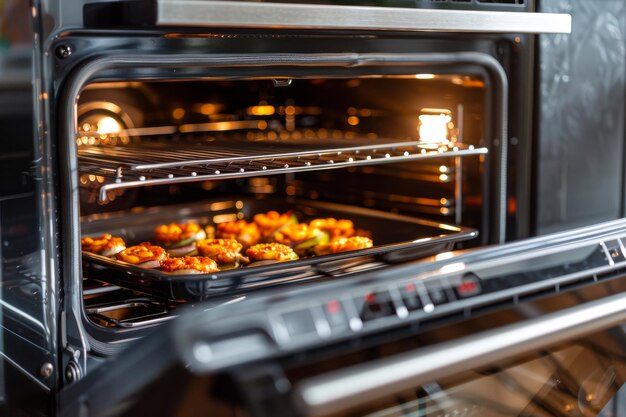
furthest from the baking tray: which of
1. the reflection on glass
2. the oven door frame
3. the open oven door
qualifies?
the reflection on glass

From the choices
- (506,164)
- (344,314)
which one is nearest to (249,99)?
(506,164)

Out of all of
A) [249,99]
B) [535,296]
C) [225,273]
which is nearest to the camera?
[535,296]

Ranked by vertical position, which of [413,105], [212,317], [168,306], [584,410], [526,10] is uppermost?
[526,10]

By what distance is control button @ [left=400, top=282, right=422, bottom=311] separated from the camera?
3.44 ft

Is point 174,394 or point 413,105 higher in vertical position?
point 413,105

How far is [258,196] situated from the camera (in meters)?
2.10

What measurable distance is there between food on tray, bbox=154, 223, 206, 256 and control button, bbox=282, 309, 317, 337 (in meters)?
0.71

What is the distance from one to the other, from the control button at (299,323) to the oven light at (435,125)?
77 cm

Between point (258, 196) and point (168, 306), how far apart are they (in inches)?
28.5

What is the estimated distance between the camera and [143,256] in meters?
1.51

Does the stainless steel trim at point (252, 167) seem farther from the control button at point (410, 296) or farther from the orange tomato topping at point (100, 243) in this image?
the control button at point (410, 296)

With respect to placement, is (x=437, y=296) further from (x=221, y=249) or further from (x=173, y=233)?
(x=173, y=233)

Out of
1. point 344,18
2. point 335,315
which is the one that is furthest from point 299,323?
point 344,18

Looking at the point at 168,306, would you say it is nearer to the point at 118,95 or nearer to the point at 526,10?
the point at 118,95
